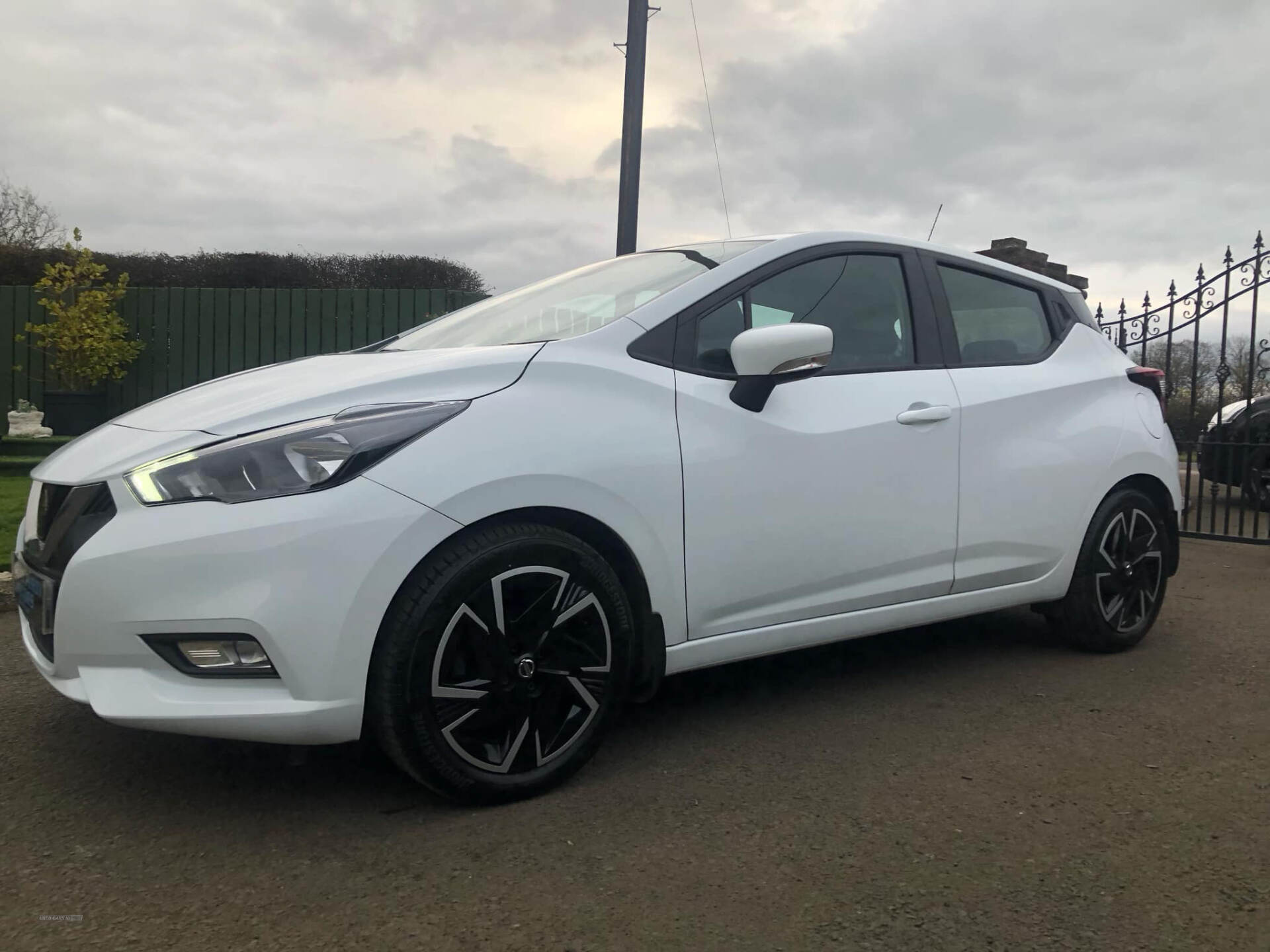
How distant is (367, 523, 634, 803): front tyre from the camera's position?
2.30 meters

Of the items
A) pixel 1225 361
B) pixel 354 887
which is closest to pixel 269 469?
pixel 354 887

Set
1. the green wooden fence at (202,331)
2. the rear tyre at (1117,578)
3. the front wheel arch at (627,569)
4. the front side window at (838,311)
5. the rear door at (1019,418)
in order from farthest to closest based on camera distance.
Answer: the green wooden fence at (202,331), the rear tyre at (1117,578), the rear door at (1019,418), the front side window at (838,311), the front wheel arch at (627,569)

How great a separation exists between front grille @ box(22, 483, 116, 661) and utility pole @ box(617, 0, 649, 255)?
488 cm

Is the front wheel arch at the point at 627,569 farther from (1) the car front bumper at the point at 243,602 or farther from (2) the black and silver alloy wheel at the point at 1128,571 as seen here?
(2) the black and silver alloy wheel at the point at 1128,571

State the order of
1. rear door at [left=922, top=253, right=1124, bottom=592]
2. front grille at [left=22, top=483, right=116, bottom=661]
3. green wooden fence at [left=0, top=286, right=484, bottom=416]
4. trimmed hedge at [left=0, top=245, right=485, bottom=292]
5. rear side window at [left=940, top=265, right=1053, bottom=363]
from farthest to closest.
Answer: trimmed hedge at [left=0, top=245, right=485, bottom=292], green wooden fence at [left=0, top=286, right=484, bottom=416], rear side window at [left=940, top=265, right=1053, bottom=363], rear door at [left=922, top=253, right=1124, bottom=592], front grille at [left=22, top=483, right=116, bottom=661]

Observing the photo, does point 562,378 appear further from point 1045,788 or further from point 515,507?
point 1045,788

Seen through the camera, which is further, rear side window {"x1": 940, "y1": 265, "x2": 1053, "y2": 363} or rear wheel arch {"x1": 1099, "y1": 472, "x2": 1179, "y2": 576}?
rear wheel arch {"x1": 1099, "y1": 472, "x2": 1179, "y2": 576}

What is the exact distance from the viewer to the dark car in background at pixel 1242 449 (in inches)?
278

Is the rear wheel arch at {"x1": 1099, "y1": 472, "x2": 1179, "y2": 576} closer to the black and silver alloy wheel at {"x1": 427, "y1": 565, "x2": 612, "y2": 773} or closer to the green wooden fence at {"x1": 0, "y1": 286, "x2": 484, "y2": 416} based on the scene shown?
the black and silver alloy wheel at {"x1": 427, "y1": 565, "x2": 612, "y2": 773}

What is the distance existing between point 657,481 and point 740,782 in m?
0.82

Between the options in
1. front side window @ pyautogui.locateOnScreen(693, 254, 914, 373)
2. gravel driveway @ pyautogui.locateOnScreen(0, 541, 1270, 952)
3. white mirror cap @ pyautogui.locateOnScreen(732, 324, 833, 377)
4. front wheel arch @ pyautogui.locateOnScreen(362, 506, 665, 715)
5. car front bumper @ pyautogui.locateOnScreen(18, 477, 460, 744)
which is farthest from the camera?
front side window @ pyautogui.locateOnScreen(693, 254, 914, 373)

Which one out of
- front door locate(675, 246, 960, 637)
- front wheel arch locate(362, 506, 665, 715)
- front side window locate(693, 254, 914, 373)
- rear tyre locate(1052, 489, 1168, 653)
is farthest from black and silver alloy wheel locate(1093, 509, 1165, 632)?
front wheel arch locate(362, 506, 665, 715)

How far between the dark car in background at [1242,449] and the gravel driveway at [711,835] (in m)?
4.21

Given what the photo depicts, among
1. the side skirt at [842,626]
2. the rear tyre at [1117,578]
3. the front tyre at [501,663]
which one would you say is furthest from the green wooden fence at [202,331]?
the front tyre at [501,663]
